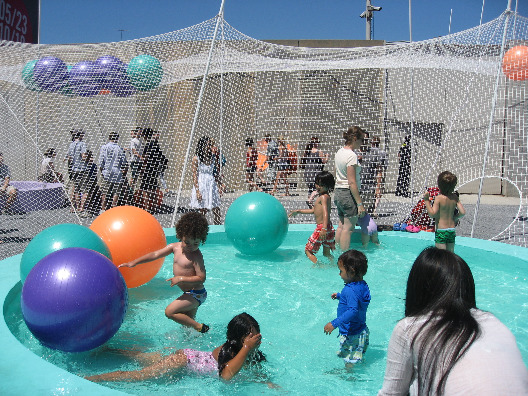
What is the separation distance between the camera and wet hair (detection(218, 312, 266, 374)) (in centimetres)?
319

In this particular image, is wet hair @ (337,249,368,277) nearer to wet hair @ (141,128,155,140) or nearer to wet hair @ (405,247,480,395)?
wet hair @ (405,247,480,395)

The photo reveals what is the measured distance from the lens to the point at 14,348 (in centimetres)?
327

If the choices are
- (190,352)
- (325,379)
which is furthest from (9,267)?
(325,379)

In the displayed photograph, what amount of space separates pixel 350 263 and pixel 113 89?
708 centimetres

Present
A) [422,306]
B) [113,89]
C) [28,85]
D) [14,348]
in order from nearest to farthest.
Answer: [422,306]
[14,348]
[28,85]
[113,89]

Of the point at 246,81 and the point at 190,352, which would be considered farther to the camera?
the point at 246,81

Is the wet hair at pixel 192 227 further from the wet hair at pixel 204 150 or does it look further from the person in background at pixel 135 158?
the person in background at pixel 135 158

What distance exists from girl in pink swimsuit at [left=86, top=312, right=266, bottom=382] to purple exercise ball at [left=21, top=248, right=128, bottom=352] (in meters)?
0.30

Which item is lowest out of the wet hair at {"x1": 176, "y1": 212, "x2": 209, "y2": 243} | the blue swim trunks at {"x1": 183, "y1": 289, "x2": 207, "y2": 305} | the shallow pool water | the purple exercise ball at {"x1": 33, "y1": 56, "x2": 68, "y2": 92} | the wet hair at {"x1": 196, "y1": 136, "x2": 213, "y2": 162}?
the shallow pool water

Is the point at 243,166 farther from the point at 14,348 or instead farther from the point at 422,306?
the point at 422,306

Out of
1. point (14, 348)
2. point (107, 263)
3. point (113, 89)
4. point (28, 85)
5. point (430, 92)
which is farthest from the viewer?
point (430, 92)

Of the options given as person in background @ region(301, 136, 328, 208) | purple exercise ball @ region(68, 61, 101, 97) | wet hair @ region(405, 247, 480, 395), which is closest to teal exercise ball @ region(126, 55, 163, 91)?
purple exercise ball @ region(68, 61, 101, 97)

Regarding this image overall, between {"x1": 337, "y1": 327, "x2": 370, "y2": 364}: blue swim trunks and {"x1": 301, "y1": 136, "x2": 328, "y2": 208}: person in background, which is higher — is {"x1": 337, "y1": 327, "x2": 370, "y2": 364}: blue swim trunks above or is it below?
below

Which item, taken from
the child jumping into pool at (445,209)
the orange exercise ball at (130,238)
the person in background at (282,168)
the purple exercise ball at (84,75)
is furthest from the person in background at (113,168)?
the child jumping into pool at (445,209)
